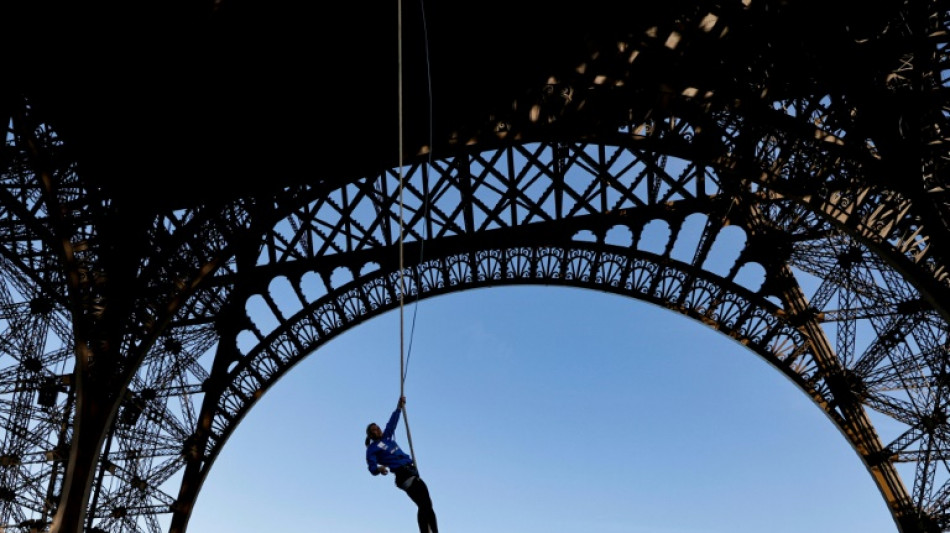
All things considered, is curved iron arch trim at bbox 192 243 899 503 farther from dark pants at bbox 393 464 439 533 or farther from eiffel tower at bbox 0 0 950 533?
dark pants at bbox 393 464 439 533

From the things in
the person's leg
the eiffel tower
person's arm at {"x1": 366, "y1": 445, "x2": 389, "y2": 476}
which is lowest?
the person's leg

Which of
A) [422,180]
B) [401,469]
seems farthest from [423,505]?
[422,180]

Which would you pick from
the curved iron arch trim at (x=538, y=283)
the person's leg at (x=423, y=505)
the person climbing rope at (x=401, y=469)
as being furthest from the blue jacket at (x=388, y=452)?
the curved iron arch trim at (x=538, y=283)

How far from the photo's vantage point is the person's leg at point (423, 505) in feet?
22.4

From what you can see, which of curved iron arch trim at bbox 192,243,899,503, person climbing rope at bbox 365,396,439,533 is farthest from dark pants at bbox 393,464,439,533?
curved iron arch trim at bbox 192,243,899,503

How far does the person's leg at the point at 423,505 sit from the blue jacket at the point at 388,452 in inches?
9.3

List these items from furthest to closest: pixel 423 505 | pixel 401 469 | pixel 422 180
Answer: pixel 422 180 < pixel 401 469 < pixel 423 505

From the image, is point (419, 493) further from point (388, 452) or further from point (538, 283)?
point (538, 283)

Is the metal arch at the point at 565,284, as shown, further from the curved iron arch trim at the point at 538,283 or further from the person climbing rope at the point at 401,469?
the person climbing rope at the point at 401,469

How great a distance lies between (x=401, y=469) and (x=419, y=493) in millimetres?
279

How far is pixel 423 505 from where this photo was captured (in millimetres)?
6855

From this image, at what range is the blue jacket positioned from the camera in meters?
6.94

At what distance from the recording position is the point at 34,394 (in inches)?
657

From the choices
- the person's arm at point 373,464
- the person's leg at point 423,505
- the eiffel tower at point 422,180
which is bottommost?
the person's leg at point 423,505
